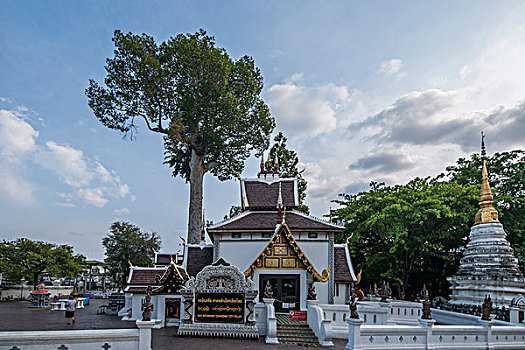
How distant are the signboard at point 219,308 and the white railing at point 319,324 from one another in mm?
2752

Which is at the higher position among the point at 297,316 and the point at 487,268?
the point at 487,268

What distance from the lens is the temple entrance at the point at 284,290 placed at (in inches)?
665

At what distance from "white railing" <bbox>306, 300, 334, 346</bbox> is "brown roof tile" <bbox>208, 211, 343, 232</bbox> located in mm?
5368

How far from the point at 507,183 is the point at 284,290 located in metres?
20.9

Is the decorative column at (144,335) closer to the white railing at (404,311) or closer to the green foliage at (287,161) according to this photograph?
the white railing at (404,311)

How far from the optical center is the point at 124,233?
3609cm

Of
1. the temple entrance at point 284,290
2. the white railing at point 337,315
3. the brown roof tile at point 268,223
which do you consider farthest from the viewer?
the brown roof tile at point 268,223

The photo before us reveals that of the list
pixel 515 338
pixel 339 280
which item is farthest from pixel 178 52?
pixel 515 338

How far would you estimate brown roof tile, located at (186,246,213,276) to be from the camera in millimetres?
19062

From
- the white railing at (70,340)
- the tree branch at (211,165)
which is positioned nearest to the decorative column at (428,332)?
the white railing at (70,340)

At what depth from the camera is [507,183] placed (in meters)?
27.1

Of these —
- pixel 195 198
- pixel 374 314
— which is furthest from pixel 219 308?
pixel 195 198

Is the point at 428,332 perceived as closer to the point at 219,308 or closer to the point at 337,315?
the point at 337,315

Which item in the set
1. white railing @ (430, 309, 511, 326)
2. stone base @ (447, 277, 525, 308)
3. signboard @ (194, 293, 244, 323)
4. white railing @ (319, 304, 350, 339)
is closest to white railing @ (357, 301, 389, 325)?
white railing @ (319, 304, 350, 339)
